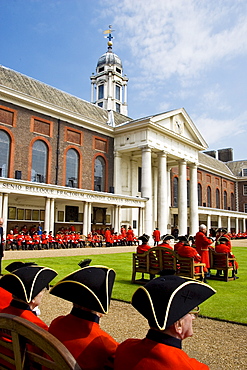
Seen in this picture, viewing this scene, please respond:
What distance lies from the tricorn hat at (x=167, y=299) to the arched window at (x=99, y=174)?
30.9 meters

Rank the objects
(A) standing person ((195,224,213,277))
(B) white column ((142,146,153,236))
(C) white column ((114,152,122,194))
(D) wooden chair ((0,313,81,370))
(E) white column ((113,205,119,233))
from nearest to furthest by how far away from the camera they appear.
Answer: (D) wooden chair ((0,313,81,370)) < (A) standing person ((195,224,213,277)) < (E) white column ((113,205,119,233)) < (B) white column ((142,146,153,236)) < (C) white column ((114,152,122,194))

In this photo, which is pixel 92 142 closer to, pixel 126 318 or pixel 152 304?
pixel 126 318

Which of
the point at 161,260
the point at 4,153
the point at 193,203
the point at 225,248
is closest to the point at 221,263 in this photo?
the point at 225,248

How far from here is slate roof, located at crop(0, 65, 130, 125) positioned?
92.1 ft

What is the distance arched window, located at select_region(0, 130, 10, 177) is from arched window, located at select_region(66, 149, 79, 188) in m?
6.15

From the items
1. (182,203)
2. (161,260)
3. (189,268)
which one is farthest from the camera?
(182,203)

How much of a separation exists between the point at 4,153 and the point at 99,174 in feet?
34.8

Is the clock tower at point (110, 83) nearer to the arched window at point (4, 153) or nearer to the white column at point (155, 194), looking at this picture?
the white column at point (155, 194)

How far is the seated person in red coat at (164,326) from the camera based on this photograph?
1.74 m

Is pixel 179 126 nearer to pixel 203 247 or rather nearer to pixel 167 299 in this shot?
pixel 203 247

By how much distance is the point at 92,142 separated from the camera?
107ft

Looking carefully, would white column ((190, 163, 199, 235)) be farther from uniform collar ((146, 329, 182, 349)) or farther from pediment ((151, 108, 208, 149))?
uniform collar ((146, 329, 182, 349))

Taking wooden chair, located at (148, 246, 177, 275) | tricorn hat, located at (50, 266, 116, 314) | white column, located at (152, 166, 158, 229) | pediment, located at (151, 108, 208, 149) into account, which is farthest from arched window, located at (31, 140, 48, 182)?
tricorn hat, located at (50, 266, 116, 314)

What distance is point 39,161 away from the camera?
28000 mm
